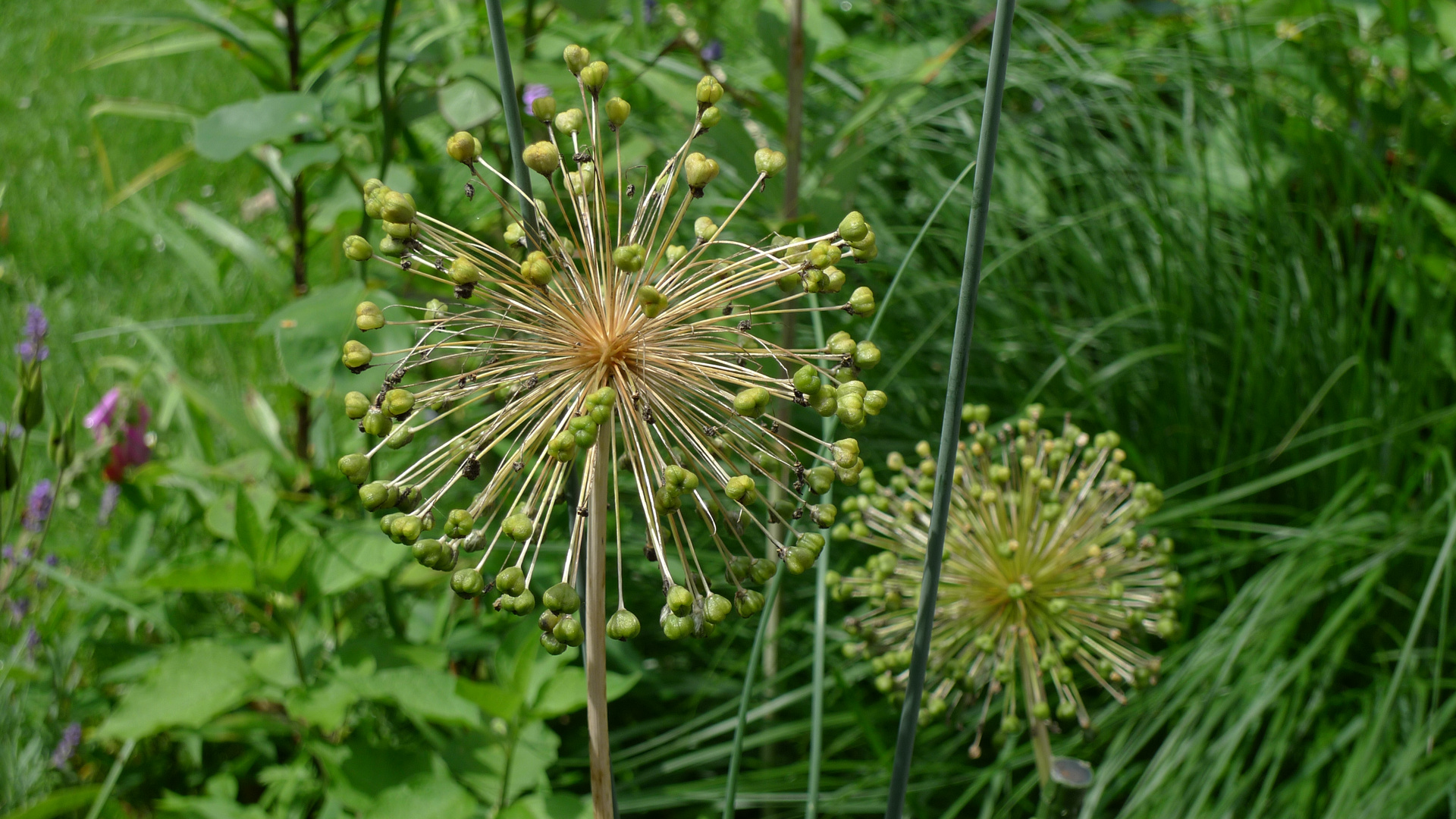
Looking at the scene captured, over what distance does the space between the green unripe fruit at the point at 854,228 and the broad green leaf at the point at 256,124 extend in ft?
3.94

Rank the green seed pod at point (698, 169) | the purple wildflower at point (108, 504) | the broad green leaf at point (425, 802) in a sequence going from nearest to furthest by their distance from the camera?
the green seed pod at point (698, 169)
the broad green leaf at point (425, 802)
the purple wildflower at point (108, 504)

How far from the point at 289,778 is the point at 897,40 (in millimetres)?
2982

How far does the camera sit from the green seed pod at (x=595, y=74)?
89 centimetres

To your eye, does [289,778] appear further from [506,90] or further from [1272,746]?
[1272,746]

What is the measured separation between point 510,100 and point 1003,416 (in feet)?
6.93

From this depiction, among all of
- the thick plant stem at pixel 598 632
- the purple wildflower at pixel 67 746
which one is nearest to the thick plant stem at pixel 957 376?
the thick plant stem at pixel 598 632

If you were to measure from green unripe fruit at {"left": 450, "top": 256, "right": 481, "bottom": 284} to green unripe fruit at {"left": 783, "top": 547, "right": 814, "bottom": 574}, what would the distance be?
0.33m

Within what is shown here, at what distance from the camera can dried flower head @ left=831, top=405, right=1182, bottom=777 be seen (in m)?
1.42

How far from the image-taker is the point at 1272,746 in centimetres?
201

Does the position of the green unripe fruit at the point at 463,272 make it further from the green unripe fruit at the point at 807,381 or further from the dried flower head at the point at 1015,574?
the dried flower head at the point at 1015,574

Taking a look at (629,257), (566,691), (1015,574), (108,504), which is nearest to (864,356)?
(629,257)

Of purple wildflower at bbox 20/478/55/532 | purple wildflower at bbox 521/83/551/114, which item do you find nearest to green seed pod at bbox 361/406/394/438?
purple wildflower at bbox 521/83/551/114

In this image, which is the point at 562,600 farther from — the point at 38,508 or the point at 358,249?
the point at 38,508

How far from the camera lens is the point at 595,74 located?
90 centimetres
